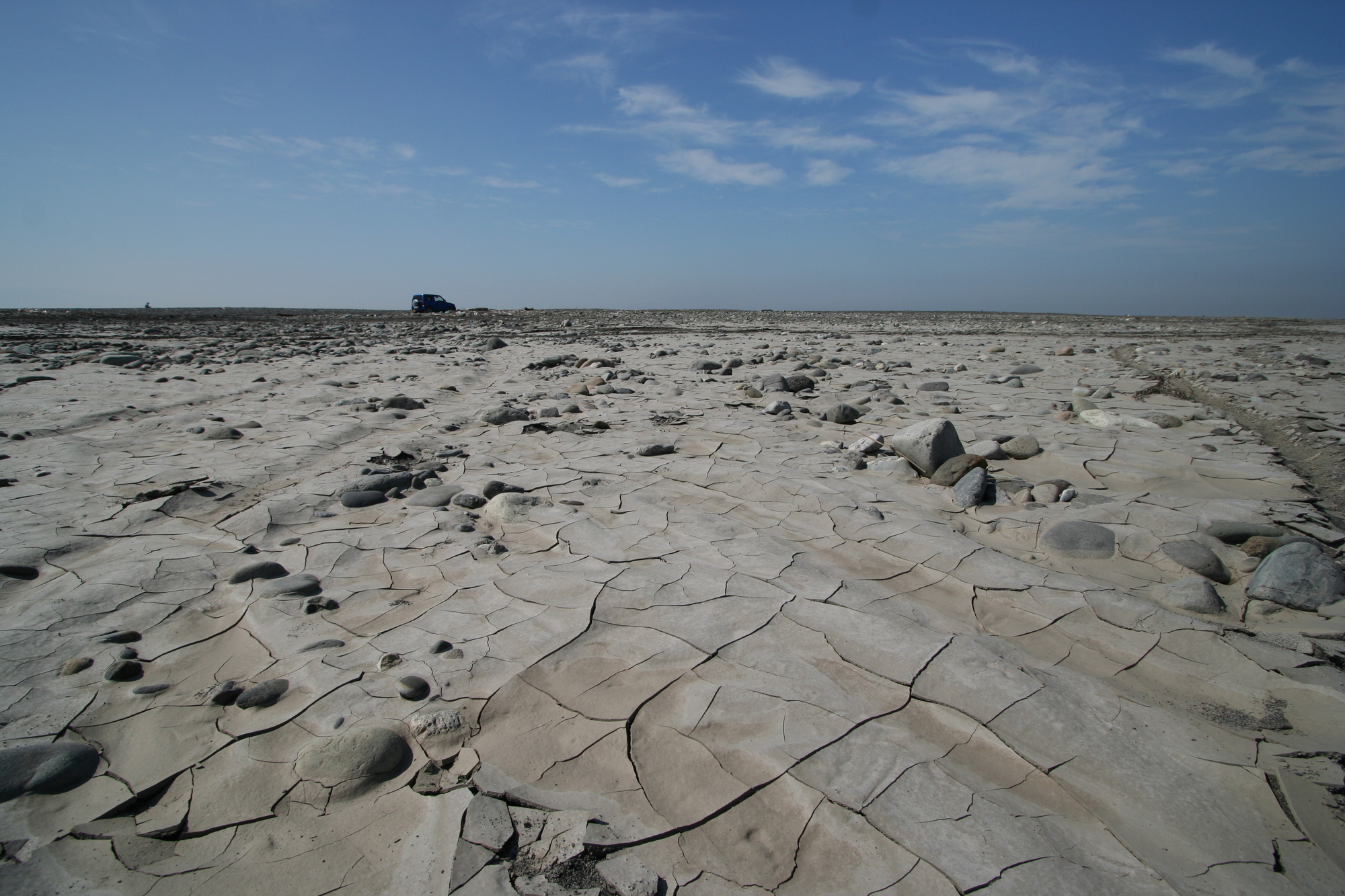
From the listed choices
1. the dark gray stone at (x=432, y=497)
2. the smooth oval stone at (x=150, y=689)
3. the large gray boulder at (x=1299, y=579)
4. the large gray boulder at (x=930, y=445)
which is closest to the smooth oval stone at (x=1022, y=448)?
the large gray boulder at (x=930, y=445)

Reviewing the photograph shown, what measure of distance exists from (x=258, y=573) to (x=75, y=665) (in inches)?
21.4

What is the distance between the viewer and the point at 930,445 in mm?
3006

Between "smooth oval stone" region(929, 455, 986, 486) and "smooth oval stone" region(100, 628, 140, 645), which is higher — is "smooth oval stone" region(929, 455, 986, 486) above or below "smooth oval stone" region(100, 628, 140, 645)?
above

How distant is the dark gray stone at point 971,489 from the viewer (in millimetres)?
2678

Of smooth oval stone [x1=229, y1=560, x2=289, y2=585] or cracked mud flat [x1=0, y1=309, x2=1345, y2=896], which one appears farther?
smooth oval stone [x1=229, y1=560, x2=289, y2=585]

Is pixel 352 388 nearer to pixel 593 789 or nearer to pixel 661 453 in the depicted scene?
pixel 661 453

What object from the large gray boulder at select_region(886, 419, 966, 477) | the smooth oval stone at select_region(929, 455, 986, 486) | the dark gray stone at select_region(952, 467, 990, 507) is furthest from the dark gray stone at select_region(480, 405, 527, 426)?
the dark gray stone at select_region(952, 467, 990, 507)

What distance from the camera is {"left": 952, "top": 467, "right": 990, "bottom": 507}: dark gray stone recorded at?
8.79ft

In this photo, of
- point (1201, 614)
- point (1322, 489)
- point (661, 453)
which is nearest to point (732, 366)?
point (661, 453)

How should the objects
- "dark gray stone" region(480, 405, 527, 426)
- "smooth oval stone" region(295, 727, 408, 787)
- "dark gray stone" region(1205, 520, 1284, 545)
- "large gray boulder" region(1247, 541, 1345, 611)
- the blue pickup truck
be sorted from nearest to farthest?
"smooth oval stone" region(295, 727, 408, 787)
"large gray boulder" region(1247, 541, 1345, 611)
"dark gray stone" region(1205, 520, 1284, 545)
"dark gray stone" region(480, 405, 527, 426)
the blue pickup truck

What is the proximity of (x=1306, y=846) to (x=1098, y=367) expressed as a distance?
23.1 feet

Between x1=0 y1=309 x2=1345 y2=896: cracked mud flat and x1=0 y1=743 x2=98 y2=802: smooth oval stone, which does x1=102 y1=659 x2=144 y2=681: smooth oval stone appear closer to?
x1=0 y1=309 x2=1345 y2=896: cracked mud flat

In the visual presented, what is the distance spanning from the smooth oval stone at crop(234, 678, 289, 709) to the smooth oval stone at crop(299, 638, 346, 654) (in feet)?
0.50

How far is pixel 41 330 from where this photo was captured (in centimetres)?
1216
